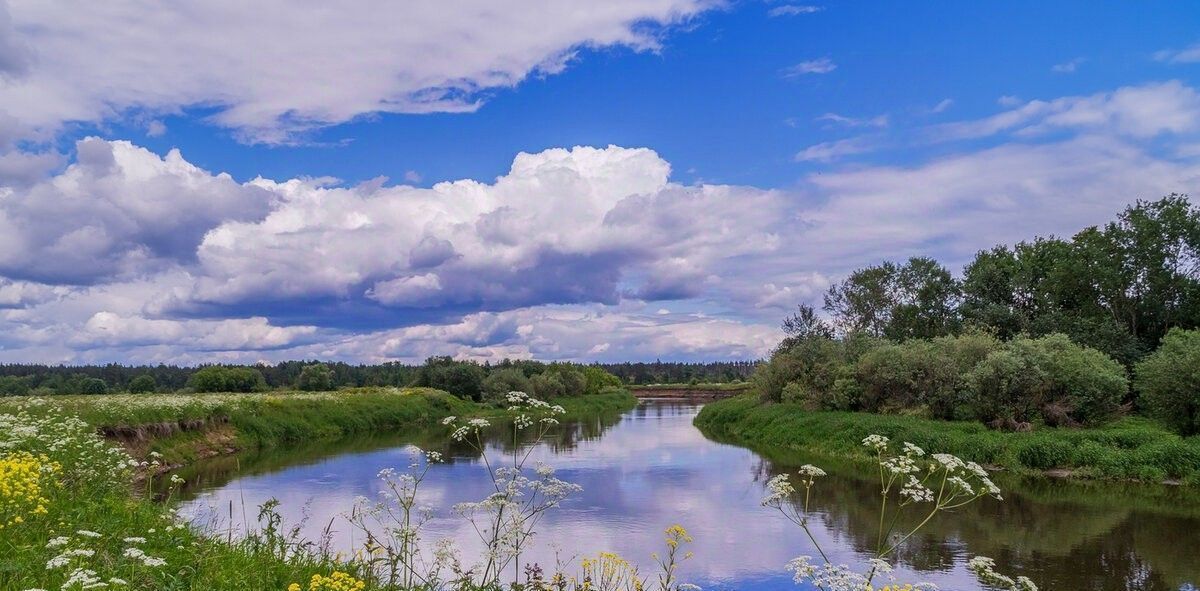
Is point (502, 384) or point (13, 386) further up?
point (13, 386)

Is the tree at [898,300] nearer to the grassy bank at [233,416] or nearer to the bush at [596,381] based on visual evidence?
the grassy bank at [233,416]

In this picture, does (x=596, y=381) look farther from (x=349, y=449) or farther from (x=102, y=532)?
(x=102, y=532)

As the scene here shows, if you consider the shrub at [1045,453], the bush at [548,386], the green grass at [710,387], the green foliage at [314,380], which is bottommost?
the green grass at [710,387]

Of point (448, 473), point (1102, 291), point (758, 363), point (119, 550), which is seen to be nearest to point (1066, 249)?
point (1102, 291)

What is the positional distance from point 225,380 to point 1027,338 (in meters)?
58.3

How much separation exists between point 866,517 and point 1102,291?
108 feet

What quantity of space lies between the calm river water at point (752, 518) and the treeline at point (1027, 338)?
18.7 feet

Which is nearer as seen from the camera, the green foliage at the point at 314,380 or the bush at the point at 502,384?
the bush at the point at 502,384

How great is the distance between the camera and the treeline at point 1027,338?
29.0 meters

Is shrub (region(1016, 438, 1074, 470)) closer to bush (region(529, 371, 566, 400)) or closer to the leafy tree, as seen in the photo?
bush (region(529, 371, 566, 400))

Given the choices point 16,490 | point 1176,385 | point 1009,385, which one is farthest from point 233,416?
point 1176,385

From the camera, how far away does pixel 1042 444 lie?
85.8ft

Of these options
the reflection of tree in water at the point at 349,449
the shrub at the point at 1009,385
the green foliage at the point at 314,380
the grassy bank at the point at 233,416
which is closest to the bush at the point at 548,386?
the grassy bank at the point at 233,416

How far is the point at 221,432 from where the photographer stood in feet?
115
